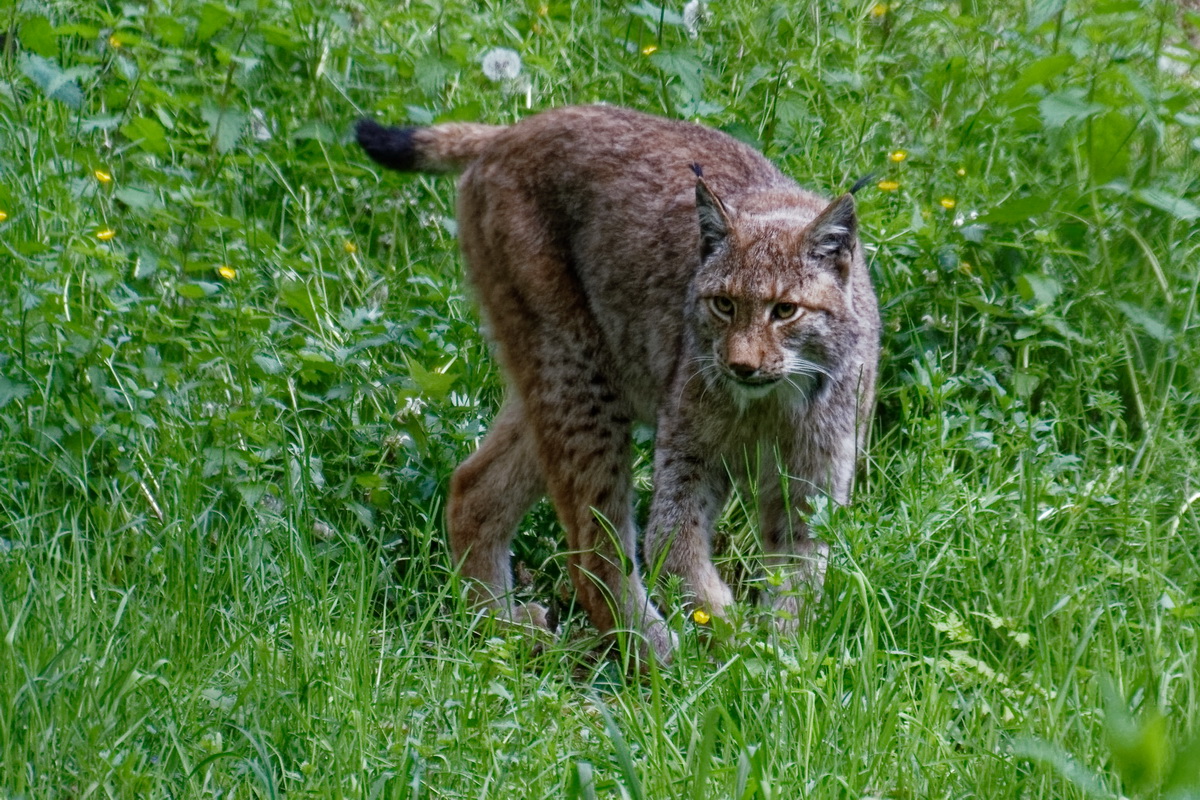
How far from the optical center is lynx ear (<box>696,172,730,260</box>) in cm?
423

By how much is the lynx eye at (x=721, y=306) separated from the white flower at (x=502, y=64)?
225 cm

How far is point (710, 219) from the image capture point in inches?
170

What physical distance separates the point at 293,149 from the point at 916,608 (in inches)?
143

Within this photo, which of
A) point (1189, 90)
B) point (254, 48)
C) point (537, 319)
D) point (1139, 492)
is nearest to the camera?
point (1139, 492)

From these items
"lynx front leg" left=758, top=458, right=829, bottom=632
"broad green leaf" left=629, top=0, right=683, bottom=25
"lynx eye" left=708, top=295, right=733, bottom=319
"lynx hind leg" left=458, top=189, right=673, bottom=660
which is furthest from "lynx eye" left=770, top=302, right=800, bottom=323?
"broad green leaf" left=629, top=0, right=683, bottom=25

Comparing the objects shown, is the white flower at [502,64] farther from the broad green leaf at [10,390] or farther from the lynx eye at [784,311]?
the broad green leaf at [10,390]

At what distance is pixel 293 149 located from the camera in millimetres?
6254

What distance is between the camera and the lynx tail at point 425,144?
16.1 feet

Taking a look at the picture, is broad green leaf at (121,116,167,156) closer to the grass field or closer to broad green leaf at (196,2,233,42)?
the grass field

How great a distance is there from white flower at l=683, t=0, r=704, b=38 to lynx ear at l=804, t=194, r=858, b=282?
2.12 meters

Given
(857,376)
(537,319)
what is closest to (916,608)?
(857,376)

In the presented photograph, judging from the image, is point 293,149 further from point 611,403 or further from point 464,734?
point 464,734

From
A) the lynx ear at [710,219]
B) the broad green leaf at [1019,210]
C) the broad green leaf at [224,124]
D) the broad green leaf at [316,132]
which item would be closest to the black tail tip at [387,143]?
the broad green leaf at [224,124]

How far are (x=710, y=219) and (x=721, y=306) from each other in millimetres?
262
